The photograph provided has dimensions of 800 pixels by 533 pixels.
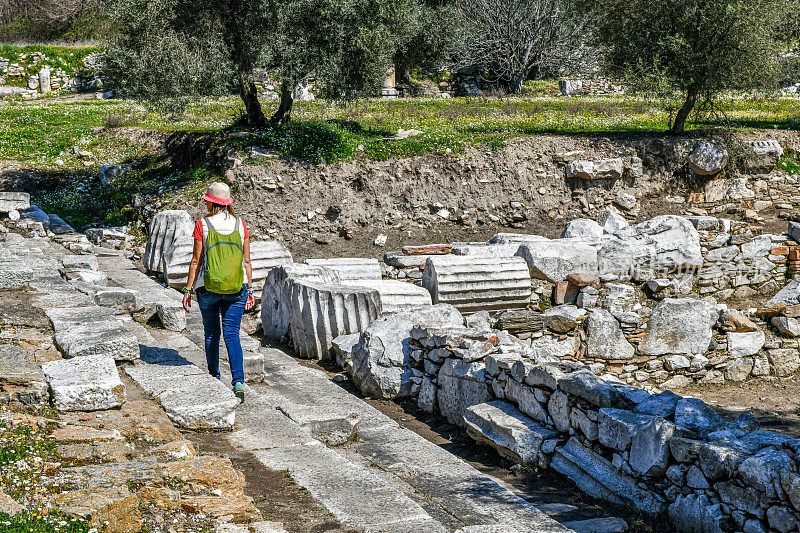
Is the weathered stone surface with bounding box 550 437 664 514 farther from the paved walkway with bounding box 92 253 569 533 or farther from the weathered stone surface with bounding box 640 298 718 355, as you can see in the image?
the weathered stone surface with bounding box 640 298 718 355

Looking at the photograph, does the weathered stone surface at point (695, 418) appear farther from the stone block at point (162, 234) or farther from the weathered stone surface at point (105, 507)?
the stone block at point (162, 234)

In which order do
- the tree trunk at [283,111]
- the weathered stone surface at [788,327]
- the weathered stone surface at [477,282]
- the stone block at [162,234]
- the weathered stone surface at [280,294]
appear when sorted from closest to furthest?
the weathered stone surface at [280,294], the weathered stone surface at [788,327], the weathered stone surface at [477,282], the stone block at [162,234], the tree trunk at [283,111]

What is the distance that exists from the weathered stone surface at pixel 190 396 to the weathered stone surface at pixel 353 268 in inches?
217

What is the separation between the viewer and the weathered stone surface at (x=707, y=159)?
1733cm

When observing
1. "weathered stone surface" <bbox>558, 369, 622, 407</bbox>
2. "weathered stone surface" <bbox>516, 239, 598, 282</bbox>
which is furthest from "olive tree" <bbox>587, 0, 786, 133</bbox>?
"weathered stone surface" <bbox>558, 369, 622, 407</bbox>

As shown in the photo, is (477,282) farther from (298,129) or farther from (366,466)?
(298,129)

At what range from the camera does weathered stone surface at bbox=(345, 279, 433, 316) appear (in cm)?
962

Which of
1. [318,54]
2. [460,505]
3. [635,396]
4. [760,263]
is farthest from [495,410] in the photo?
[318,54]

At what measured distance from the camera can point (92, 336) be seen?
5652mm

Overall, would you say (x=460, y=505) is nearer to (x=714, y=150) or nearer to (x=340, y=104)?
(x=340, y=104)

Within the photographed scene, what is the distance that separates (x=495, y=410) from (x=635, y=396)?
119 cm

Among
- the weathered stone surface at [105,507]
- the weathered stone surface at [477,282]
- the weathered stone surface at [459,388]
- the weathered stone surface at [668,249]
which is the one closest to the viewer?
the weathered stone surface at [105,507]

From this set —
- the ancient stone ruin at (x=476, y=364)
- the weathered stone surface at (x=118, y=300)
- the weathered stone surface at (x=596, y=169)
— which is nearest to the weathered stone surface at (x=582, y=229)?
the ancient stone ruin at (x=476, y=364)

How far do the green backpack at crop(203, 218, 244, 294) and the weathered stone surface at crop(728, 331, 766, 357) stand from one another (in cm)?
632
